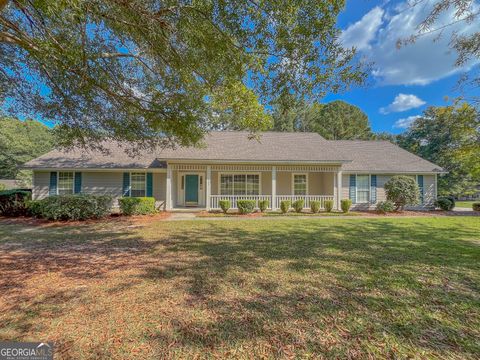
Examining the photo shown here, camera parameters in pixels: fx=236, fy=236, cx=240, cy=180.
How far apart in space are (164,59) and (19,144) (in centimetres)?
3484

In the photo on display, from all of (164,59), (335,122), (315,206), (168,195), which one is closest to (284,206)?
(315,206)

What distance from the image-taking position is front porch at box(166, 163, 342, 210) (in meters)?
13.8

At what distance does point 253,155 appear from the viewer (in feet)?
45.6

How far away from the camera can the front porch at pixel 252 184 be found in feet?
45.3

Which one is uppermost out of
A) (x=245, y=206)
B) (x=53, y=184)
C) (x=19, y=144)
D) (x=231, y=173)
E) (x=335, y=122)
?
(x=335, y=122)

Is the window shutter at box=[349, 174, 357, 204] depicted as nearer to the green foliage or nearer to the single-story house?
the single-story house

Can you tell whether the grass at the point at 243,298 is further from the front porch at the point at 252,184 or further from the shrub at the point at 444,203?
the shrub at the point at 444,203

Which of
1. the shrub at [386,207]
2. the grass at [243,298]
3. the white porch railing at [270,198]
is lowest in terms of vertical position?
the grass at [243,298]

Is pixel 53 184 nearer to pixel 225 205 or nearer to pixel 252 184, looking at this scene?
pixel 225 205

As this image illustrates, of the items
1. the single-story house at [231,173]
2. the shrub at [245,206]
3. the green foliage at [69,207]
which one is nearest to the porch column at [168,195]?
the single-story house at [231,173]

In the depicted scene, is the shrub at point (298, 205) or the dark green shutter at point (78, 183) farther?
the dark green shutter at point (78, 183)

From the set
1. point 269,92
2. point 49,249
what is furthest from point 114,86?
point 49,249

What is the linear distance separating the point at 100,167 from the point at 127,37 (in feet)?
32.6

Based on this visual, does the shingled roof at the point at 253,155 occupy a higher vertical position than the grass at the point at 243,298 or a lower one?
higher
